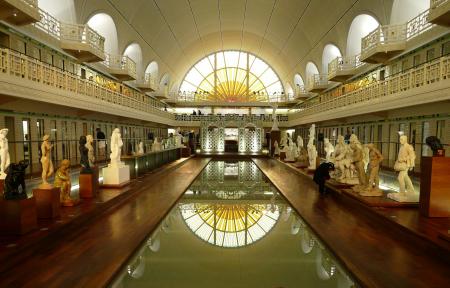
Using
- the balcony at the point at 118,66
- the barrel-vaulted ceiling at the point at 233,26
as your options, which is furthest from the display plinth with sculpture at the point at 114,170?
the balcony at the point at 118,66

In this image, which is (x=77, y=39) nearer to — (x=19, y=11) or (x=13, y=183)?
(x=19, y=11)

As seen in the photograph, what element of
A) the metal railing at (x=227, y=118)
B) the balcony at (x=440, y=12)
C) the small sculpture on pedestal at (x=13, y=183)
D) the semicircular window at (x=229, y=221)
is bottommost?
the semicircular window at (x=229, y=221)

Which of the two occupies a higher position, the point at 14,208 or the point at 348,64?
the point at 348,64

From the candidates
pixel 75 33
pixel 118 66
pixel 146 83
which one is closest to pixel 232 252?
pixel 75 33

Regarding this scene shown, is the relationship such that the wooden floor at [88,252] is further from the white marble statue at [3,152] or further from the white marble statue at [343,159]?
the white marble statue at [343,159]

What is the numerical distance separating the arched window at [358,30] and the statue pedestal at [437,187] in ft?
55.4

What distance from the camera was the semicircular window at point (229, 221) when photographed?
276 inches

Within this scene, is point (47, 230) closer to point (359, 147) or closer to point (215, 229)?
point (215, 229)

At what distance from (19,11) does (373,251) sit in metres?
13.0

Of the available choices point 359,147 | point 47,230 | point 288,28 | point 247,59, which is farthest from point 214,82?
point 47,230

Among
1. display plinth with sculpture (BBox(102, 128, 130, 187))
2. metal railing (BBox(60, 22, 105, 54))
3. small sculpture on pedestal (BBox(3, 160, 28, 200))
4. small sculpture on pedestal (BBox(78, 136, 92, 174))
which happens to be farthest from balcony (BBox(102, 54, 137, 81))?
small sculpture on pedestal (BBox(3, 160, 28, 200))

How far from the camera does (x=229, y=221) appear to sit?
27.1 ft

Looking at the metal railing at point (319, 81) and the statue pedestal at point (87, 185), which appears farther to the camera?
the metal railing at point (319, 81)

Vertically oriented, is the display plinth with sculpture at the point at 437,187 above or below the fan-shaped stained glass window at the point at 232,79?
below
